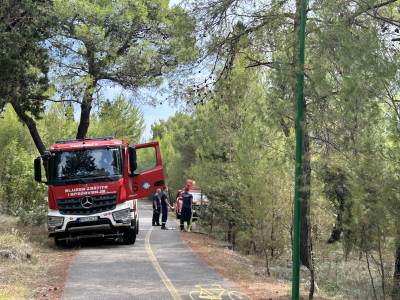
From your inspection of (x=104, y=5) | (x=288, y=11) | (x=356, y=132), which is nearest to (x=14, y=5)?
(x=104, y=5)

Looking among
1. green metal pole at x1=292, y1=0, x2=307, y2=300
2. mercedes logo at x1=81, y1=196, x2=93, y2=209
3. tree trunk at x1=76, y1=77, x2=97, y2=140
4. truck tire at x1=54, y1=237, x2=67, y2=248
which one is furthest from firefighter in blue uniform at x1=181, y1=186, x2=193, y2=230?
green metal pole at x1=292, y1=0, x2=307, y2=300

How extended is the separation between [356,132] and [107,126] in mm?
28345

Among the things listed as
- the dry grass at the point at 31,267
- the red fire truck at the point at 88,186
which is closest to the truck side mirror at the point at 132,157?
the red fire truck at the point at 88,186

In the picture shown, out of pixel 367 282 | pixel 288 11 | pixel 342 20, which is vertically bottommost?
pixel 367 282

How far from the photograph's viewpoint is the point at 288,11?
45.1 feet

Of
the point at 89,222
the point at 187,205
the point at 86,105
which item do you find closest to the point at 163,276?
the point at 89,222

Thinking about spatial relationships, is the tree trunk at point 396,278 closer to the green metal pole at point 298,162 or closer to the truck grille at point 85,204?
the green metal pole at point 298,162

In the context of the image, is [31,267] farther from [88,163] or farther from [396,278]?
[396,278]

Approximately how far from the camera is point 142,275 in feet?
42.5

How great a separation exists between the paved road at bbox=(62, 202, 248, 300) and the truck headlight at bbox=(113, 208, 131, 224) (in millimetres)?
877

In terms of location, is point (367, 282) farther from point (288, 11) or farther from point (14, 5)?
point (14, 5)

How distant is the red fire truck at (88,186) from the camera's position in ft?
55.1

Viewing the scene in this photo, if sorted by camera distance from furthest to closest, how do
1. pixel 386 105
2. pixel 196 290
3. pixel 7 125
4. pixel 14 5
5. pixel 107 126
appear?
1. pixel 107 126
2. pixel 7 125
3. pixel 14 5
4. pixel 196 290
5. pixel 386 105

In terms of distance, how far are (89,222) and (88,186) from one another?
3.32ft
